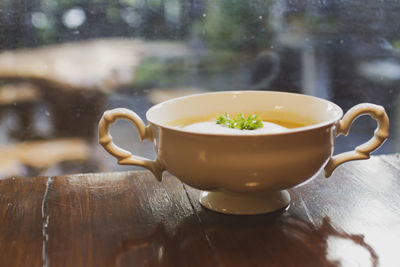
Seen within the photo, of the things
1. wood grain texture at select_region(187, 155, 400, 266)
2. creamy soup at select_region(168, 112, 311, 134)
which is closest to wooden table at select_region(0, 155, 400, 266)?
wood grain texture at select_region(187, 155, 400, 266)

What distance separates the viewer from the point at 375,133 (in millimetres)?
836

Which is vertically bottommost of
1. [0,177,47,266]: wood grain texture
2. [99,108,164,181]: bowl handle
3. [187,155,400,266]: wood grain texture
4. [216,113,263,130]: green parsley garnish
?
A: [0,177,47,266]: wood grain texture

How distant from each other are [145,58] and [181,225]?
1.16 meters

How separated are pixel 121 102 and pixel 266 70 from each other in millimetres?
579

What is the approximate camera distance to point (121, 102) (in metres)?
1.88

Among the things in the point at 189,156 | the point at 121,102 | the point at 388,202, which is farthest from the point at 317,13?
the point at 189,156

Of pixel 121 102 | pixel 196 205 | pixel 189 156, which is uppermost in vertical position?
pixel 189 156

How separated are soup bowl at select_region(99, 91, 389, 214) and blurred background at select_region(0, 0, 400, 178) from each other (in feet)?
3.19

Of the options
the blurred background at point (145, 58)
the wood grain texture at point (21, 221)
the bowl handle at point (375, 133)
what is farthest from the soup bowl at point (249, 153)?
the blurred background at point (145, 58)

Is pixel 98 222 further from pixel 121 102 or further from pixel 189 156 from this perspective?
pixel 121 102

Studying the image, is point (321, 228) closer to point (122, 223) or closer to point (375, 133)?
point (375, 133)

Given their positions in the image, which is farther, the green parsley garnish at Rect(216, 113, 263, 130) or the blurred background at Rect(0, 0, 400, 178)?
the blurred background at Rect(0, 0, 400, 178)

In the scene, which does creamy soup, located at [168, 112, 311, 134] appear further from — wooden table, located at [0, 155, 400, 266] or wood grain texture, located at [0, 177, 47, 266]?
wood grain texture, located at [0, 177, 47, 266]

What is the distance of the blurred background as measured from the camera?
1793 millimetres
